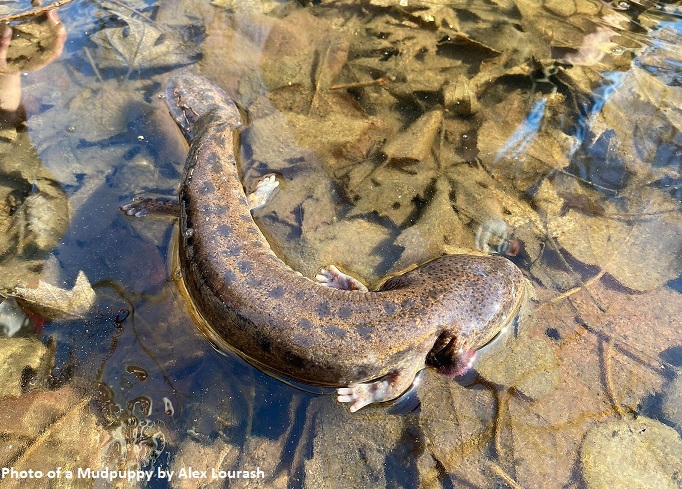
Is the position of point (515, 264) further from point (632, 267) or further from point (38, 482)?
point (38, 482)

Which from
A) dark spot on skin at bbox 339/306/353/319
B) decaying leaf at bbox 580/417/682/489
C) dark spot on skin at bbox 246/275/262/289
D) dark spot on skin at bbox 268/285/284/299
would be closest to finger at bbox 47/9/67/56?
dark spot on skin at bbox 246/275/262/289

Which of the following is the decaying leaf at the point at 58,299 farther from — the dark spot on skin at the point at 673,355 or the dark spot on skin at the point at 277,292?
the dark spot on skin at the point at 673,355

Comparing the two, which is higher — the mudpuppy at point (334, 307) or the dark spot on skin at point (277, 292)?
the dark spot on skin at point (277, 292)


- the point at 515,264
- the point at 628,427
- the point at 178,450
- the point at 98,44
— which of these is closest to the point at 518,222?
the point at 515,264

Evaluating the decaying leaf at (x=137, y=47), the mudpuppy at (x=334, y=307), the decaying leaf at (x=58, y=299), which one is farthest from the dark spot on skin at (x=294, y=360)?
the decaying leaf at (x=137, y=47)

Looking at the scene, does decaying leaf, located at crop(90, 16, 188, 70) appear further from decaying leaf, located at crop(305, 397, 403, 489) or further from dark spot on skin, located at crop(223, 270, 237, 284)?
decaying leaf, located at crop(305, 397, 403, 489)
